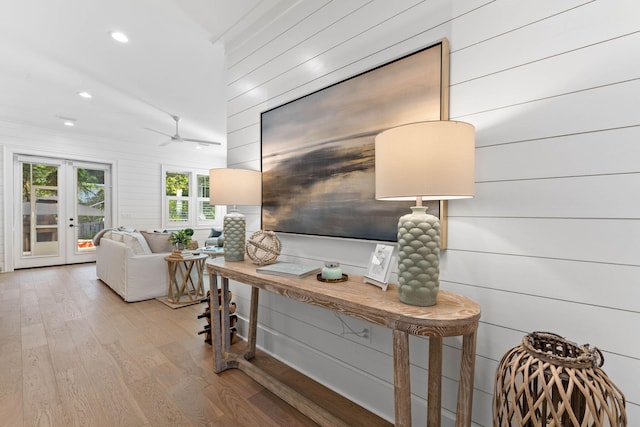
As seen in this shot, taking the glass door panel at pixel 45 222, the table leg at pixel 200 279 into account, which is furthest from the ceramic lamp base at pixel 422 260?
the glass door panel at pixel 45 222

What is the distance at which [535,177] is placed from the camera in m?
1.15

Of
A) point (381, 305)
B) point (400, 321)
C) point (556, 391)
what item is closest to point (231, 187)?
point (381, 305)

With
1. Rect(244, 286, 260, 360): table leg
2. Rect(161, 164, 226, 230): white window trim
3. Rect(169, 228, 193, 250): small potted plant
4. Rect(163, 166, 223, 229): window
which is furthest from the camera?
Rect(163, 166, 223, 229): window

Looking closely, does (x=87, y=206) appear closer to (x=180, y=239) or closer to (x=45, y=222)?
(x=45, y=222)

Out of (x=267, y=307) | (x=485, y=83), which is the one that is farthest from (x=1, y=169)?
(x=485, y=83)

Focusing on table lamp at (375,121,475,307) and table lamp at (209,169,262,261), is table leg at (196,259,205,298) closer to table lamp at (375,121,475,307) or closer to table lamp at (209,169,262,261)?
table lamp at (209,169,262,261)

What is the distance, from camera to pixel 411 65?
1.45m

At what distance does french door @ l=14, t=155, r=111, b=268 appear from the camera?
5.35m

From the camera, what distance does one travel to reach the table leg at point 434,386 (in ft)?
4.24

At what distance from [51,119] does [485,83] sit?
6.75 m

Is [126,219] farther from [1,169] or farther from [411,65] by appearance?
[411,65]

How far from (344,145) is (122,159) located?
6456mm

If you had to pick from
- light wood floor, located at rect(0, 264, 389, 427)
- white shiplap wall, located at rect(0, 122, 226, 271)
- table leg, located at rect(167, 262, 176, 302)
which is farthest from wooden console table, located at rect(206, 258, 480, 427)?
white shiplap wall, located at rect(0, 122, 226, 271)

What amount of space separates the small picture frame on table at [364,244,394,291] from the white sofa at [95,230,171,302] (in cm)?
344
